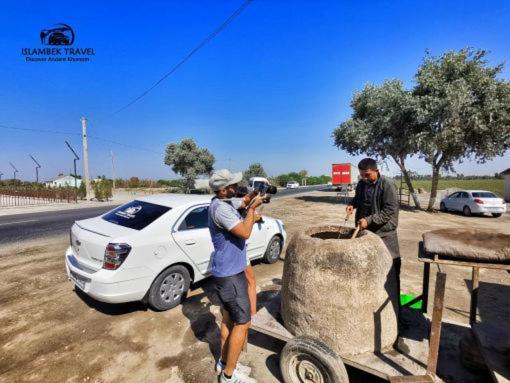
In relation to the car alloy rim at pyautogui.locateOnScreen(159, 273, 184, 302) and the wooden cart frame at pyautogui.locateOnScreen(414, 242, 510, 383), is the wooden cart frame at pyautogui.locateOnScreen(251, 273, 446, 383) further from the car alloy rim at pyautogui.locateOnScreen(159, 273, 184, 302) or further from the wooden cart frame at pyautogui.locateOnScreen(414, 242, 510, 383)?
the car alloy rim at pyautogui.locateOnScreen(159, 273, 184, 302)

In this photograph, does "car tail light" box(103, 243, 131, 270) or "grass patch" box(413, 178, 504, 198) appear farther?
"grass patch" box(413, 178, 504, 198)

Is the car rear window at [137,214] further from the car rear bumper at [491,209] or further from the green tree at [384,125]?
the car rear bumper at [491,209]

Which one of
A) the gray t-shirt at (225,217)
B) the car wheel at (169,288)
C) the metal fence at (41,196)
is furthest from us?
the metal fence at (41,196)

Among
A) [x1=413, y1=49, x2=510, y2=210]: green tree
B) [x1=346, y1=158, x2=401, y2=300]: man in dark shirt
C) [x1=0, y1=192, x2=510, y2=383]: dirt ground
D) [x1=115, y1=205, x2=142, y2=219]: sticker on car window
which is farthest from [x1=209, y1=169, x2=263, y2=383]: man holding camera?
[x1=413, y1=49, x2=510, y2=210]: green tree

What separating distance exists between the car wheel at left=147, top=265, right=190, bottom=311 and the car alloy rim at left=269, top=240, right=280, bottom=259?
2.42 metres

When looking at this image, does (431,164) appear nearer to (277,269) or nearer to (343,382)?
(277,269)

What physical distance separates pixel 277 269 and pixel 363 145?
53.3ft

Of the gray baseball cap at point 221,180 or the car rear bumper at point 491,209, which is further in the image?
the car rear bumper at point 491,209

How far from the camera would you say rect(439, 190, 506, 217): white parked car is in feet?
48.9

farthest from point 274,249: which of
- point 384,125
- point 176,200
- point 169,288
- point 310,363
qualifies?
point 384,125

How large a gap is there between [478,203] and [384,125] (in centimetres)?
644

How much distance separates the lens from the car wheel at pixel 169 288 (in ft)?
13.2

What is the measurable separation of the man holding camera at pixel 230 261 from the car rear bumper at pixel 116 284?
1.62 meters

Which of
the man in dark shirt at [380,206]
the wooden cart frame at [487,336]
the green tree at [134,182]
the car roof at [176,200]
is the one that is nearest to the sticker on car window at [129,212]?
the car roof at [176,200]
